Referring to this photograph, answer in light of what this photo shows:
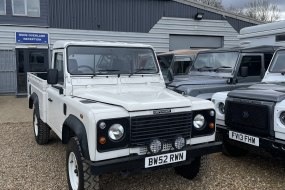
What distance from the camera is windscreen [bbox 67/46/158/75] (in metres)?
4.68

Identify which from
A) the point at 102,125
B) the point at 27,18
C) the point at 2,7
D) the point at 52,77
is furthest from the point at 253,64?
the point at 2,7

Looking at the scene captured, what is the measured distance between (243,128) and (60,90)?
2707 millimetres

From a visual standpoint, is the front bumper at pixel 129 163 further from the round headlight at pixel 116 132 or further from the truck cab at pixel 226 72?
the truck cab at pixel 226 72

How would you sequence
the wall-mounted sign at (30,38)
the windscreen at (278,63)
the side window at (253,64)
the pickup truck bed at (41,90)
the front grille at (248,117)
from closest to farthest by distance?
the front grille at (248,117) < the pickup truck bed at (41,90) < the windscreen at (278,63) < the side window at (253,64) < the wall-mounted sign at (30,38)

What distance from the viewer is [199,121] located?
3.91 m

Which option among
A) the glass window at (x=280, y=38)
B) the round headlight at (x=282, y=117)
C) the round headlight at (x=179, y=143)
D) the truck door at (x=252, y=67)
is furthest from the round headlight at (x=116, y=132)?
the glass window at (x=280, y=38)

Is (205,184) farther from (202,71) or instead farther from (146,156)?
(202,71)

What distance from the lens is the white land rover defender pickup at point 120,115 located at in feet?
11.0

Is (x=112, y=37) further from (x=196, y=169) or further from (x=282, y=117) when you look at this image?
(x=282, y=117)

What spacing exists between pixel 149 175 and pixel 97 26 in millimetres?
11385

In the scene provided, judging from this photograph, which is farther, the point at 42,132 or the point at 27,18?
the point at 27,18

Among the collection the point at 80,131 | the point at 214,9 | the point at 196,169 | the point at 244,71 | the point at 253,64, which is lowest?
the point at 196,169

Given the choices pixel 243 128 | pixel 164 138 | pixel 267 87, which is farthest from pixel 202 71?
pixel 164 138

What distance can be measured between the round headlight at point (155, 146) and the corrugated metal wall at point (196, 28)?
42.3 ft
